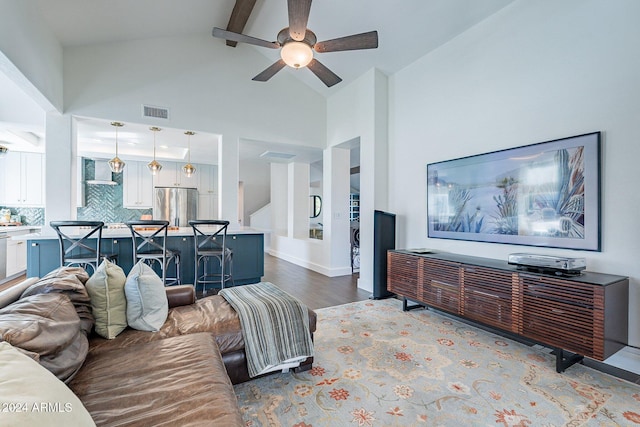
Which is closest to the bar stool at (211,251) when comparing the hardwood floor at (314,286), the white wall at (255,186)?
the hardwood floor at (314,286)

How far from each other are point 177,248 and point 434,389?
370 cm

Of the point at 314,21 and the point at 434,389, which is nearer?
the point at 434,389

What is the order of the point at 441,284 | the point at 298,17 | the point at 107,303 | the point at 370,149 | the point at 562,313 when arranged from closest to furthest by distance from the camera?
the point at 107,303, the point at 562,313, the point at 298,17, the point at 441,284, the point at 370,149

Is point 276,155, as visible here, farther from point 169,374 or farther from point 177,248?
point 169,374

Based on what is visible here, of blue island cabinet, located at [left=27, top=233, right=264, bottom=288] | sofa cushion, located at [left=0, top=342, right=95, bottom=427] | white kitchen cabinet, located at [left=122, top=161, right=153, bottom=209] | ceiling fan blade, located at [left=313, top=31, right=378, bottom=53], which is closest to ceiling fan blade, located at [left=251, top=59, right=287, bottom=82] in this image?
ceiling fan blade, located at [left=313, top=31, right=378, bottom=53]

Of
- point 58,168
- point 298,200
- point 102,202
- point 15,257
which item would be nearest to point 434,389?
point 58,168

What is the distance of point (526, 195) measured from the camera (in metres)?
2.84

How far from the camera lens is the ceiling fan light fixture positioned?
262 centimetres

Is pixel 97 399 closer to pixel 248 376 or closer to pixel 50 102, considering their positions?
pixel 248 376

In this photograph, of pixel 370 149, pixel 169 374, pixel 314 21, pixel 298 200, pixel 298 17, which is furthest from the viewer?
pixel 298 200

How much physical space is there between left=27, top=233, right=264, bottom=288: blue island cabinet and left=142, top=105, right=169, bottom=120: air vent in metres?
1.78

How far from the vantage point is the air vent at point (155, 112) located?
14.1 feet

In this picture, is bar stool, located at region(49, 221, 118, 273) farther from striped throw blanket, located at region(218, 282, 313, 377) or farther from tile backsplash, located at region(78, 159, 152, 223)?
tile backsplash, located at region(78, 159, 152, 223)

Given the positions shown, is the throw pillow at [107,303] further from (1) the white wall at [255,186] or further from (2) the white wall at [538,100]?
(1) the white wall at [255,186]
